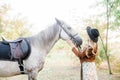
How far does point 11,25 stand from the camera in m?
7.79

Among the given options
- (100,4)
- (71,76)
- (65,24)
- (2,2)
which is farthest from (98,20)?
(65,24)

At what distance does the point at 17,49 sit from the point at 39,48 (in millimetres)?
351

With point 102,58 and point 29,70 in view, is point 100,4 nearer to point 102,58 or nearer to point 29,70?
point 102,58

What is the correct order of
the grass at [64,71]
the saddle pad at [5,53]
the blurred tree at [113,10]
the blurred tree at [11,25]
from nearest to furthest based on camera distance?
1. the saddle pad at [5,53]
2. the blurred tree at [11,25]
3. the blurred tree at [113,10]
4. the grass at [64,71]

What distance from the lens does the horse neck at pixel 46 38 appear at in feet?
13.9

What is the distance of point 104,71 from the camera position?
934cm

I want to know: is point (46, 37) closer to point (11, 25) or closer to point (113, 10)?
point (11, 25)

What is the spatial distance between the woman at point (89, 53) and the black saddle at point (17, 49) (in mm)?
715

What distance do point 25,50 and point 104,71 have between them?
570 centimetres

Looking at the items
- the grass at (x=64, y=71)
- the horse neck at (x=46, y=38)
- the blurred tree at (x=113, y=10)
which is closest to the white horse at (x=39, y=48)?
the horse neck at (x=46, y=38)

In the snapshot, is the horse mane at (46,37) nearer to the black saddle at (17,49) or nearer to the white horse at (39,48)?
the white horse at (39,48)

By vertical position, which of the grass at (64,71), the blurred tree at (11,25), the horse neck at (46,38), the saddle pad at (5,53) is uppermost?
the horse neck at (46,38)

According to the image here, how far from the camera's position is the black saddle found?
163 inches

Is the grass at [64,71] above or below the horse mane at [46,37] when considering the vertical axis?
below
